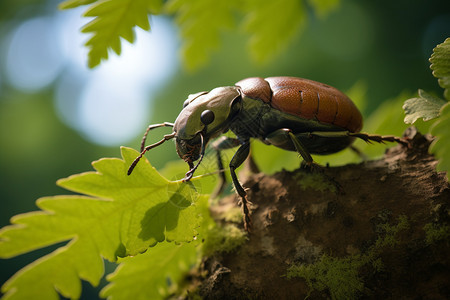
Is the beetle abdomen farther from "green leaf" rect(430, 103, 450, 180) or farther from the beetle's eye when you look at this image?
"green leaf" rect(430, 103, 450, 180)

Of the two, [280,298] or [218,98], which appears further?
[218,98]

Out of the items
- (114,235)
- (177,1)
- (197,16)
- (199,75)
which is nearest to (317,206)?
(114,235)

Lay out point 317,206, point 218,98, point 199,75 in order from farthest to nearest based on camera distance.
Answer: point 199,75, point 218,98, point 317,206

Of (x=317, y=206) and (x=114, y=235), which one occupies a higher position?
(x=114, y=235)

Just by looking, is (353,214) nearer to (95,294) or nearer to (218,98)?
(218,98)

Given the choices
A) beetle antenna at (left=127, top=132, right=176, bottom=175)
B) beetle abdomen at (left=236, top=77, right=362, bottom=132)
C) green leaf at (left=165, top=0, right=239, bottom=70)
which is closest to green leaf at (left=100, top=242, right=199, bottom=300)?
beetle antenna at (left=127, top=132, right=176, bottom=175)

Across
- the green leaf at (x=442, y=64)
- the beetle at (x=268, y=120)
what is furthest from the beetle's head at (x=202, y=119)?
the green leaf at (x=442, y=64)

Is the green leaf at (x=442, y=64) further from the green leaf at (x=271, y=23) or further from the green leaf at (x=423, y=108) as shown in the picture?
A: the green leaf at (x=271, y=23)

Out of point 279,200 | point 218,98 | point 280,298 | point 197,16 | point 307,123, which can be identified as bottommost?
point 280,298
